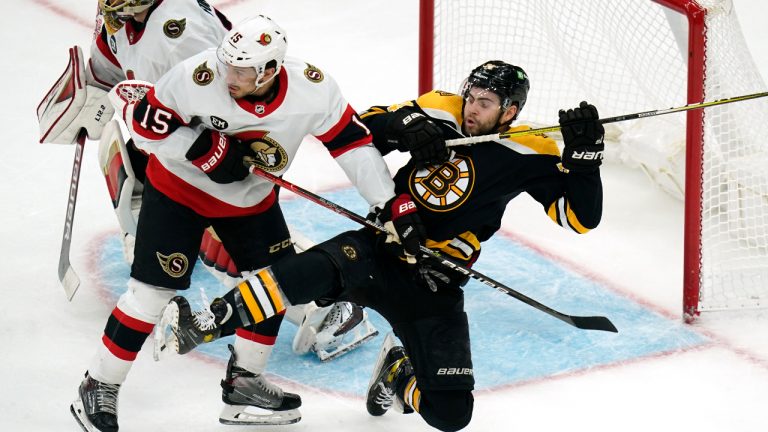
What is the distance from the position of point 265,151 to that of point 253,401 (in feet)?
2.45

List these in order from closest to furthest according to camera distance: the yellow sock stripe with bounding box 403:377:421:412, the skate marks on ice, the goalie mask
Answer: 1. the yellow sock stripe with bounding box 403:377:421:412
2. the goalie mask
3. the skate marks on ice

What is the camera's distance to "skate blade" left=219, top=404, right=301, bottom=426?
3.64 m

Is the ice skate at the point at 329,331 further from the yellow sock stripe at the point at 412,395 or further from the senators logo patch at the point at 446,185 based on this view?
the senators logo patch at the point at 446,185

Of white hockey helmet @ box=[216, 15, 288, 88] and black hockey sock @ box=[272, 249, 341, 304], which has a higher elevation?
white hockey helmet @ box=[216, 15, 288, 88]

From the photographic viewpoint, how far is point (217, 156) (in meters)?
3.38

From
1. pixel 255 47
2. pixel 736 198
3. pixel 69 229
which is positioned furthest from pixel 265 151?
pixel 736 198

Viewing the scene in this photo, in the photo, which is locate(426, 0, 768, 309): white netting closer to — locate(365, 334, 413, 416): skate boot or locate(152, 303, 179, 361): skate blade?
locate(365, 334, 413, 416): skate boot

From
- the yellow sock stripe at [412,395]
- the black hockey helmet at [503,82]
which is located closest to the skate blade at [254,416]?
the yellow sock stripe at [412,395]

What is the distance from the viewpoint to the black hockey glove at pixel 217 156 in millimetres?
3381

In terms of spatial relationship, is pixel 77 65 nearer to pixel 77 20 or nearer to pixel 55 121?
pixel 55 121

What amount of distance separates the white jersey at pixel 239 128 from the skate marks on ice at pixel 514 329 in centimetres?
72

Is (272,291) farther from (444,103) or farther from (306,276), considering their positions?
(444,103)

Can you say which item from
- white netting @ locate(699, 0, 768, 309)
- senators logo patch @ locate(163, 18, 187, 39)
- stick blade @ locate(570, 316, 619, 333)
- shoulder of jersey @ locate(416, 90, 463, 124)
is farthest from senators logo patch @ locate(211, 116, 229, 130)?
white netting @ locate(699, 0, 768, 309)

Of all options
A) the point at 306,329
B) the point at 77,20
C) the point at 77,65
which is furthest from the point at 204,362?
the point at 77,20
